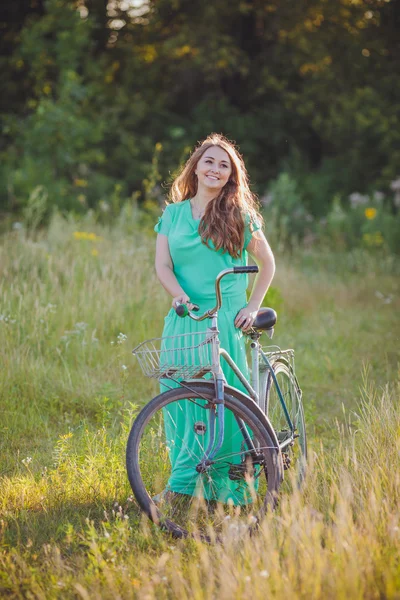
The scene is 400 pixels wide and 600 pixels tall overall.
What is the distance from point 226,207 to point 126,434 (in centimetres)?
146

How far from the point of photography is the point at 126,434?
13.5 feet

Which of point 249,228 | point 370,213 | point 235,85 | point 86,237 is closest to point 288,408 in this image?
point 249,228

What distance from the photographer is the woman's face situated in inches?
144

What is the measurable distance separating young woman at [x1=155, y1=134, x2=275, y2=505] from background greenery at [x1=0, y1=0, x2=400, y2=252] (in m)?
11.2

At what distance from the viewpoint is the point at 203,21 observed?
17.5 metres

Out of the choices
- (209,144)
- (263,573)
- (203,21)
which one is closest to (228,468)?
(263,573)

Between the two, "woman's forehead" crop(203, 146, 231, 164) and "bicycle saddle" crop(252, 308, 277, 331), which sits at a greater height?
"woman's forehead" crop(203, 146, 231, 164)

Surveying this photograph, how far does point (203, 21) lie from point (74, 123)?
5671 millimetres

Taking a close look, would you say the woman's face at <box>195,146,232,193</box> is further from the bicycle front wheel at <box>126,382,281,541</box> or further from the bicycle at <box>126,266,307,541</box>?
the bicycle front wheel at <box>126,382,281,541</box>

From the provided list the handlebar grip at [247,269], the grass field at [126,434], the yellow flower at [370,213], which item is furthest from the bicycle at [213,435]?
the yellow flower at [370,213]

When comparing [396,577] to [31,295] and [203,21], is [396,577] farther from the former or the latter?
[203,21]

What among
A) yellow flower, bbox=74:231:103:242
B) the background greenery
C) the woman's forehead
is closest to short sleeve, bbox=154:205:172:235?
the woman's forehead

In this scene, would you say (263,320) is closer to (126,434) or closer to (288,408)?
(288,408)

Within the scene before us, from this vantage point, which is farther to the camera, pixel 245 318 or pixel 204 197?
pixel 204 197
